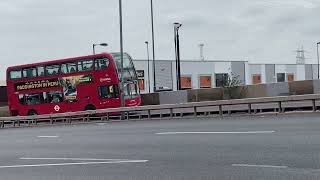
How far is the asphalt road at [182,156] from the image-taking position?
9.16 m

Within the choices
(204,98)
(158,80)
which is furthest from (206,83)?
(204,98)

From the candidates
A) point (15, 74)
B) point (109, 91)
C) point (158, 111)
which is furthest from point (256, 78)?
point (158, 111)

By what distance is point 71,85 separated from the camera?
34281mm

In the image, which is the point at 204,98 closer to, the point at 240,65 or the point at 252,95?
the point at 252,95

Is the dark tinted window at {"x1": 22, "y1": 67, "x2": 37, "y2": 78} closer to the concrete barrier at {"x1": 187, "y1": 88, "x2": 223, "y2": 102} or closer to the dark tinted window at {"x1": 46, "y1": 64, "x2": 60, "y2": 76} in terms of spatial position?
the dark tinted window at {"x1": 46, "y1": 64, "x2": 60, "y2": 76}

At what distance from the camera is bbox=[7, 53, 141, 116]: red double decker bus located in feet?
108

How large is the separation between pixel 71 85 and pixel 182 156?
23746mm

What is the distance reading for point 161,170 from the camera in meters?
9.78

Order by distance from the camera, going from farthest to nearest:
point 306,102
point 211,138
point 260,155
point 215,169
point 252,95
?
point 252,95 → point 306,102 → point 211,138 → point 260,155 → point 215,169

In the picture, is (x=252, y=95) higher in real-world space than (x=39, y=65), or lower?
lower

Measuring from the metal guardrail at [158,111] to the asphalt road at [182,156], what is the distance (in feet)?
18.6

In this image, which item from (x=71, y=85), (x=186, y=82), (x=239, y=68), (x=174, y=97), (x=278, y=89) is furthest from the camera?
(x=239, y=68)

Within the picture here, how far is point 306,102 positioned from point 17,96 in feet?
69.3

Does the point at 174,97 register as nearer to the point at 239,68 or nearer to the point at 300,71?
the point at 239,68
